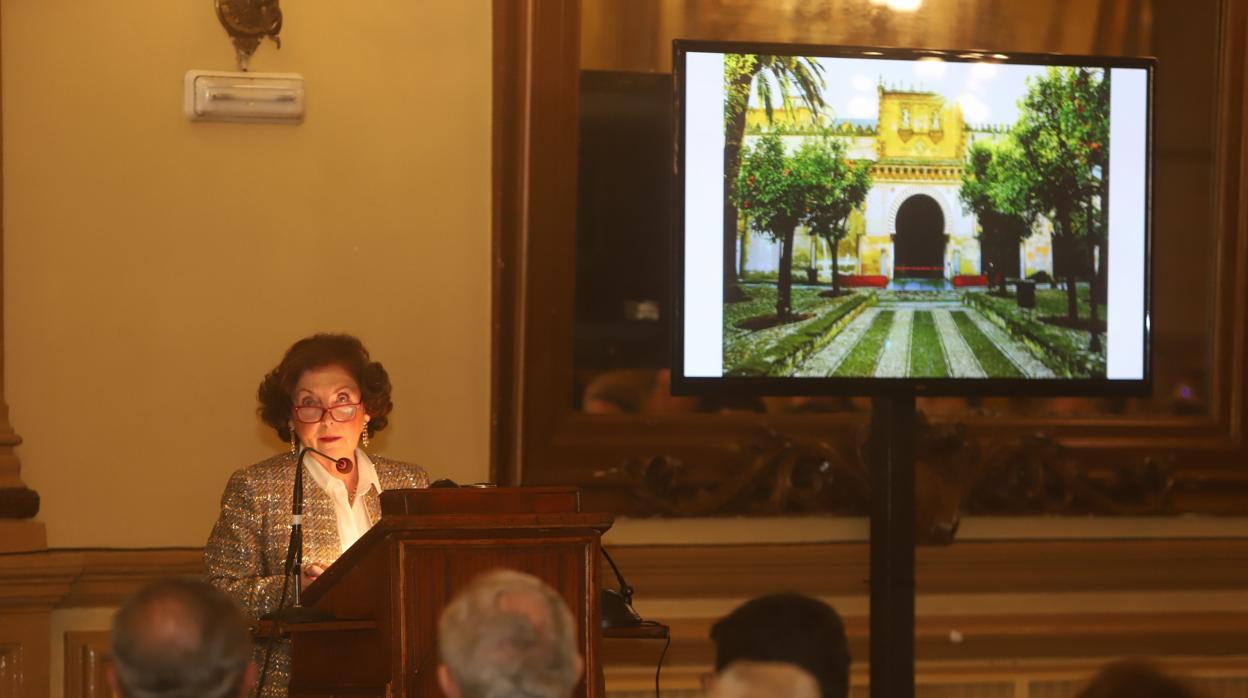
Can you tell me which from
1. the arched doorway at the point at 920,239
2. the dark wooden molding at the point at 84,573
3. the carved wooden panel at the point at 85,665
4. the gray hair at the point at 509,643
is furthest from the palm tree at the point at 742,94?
the gray hair at the point at 509,643

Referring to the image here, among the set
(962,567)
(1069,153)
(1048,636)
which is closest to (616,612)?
(1069,153)

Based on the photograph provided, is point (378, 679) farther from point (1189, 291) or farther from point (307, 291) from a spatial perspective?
point (1189, 291)

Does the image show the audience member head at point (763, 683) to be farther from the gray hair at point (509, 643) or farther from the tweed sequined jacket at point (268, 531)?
the tweed sequined jacket at point (268, 531)

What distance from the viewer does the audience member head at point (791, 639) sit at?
2.07m

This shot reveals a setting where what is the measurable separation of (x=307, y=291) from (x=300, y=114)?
0.46 meters

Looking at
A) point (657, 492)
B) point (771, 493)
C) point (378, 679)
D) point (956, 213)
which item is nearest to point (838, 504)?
point (771, 493)

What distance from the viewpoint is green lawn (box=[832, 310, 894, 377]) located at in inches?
154

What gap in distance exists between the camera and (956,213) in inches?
157

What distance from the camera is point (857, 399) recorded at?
183 inches

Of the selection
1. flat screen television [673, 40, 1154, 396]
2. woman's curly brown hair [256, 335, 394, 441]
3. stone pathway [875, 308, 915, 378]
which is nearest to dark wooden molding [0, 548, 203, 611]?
woman's curly brown hair [256, 335, 394, 441]

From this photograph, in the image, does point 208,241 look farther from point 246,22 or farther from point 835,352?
point 835,352

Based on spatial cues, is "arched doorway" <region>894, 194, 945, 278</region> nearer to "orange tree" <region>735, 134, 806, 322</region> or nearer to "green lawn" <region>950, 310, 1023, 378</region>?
"green lawn" <region>950, 310, 1023, 378</region>

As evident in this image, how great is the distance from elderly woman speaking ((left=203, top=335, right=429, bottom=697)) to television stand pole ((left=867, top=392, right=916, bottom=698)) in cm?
108

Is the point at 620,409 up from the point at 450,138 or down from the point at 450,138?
down
